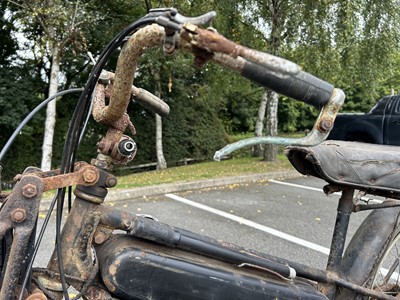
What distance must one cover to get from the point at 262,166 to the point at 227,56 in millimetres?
9067

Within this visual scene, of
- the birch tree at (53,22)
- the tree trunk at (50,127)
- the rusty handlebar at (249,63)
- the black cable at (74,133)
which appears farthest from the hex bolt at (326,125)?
the tree trunk at (50,127)

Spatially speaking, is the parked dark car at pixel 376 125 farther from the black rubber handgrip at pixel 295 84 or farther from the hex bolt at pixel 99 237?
the black rubber handgrip at pixel 295 84

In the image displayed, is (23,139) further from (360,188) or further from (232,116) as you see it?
(360,188)

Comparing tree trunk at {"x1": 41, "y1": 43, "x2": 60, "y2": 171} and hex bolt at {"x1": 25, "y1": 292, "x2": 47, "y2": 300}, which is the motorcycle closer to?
hex bolt at {"x1": 25, "y1": 292, "x2": 47, "y2": 300}

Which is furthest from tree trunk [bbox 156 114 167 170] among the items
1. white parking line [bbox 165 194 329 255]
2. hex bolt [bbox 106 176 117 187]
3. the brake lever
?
the brake lever

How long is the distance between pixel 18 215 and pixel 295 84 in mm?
957

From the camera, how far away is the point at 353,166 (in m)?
1.93

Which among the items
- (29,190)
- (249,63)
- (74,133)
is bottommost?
(29,190)

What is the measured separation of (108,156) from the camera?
1.45m

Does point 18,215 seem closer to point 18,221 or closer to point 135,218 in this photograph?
point 18,221

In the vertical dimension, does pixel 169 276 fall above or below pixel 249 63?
below

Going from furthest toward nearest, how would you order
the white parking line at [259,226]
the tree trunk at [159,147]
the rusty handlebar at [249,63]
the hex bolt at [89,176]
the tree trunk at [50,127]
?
the tree trunk at [159,147], the tree trunk at [50,127], the white parking line at [259,226], the hex bolt at [89,176], the rusty handlebar at [249,63]

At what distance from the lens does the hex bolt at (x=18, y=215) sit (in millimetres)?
1288

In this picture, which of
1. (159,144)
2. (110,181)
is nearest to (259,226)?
(110,181)
